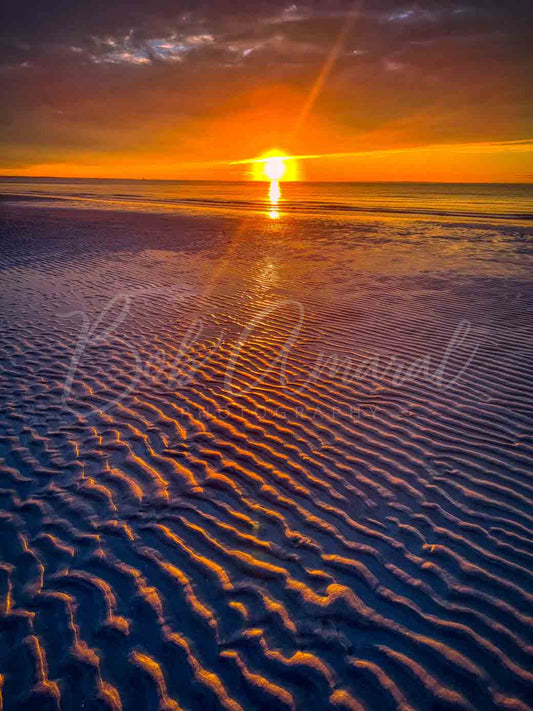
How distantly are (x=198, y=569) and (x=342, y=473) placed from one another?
73.8 inches

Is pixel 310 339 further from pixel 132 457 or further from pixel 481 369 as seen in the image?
pixel 132 457

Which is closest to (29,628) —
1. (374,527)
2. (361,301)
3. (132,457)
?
(132,457)

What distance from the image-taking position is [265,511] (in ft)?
13.6

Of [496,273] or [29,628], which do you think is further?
[496,273]

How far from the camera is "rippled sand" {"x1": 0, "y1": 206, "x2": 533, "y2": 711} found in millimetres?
2816

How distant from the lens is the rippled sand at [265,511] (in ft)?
9.24

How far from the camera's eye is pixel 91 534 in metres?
3.90
